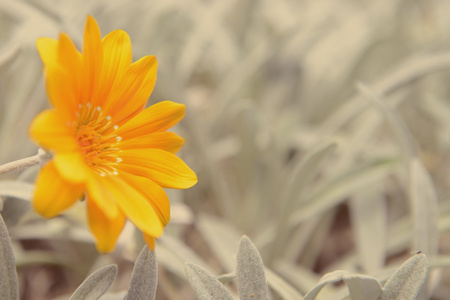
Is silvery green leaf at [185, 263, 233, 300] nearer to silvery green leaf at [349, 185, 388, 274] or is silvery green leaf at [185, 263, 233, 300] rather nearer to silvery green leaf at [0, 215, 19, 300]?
silvery green leaf at [0, 215, 19, 300]

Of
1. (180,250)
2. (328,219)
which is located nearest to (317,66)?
(328,219)

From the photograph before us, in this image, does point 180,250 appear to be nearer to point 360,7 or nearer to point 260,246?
point 260,246

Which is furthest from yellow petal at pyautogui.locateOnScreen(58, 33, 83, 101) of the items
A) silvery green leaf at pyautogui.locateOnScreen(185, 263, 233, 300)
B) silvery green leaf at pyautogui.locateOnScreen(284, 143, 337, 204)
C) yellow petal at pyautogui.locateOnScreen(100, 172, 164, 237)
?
silvery green leaf at pyautogui.locateOnScreen(284, 143, 337, 204)

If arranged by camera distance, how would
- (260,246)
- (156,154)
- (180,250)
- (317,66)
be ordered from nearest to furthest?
(156,154)
(180,250)
(260,246)
(317,66)

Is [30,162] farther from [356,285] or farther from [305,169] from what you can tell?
[305,169]

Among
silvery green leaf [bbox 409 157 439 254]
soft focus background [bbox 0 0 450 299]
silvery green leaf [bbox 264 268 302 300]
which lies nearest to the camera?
silvery green leaf [bbox 264 268 302 300]

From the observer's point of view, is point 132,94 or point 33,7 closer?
point 132,94

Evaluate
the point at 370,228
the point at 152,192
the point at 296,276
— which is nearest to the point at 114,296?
the point at 152,192

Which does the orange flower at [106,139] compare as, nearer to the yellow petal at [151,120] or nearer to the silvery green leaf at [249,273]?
the yellow petal at [151,120]
